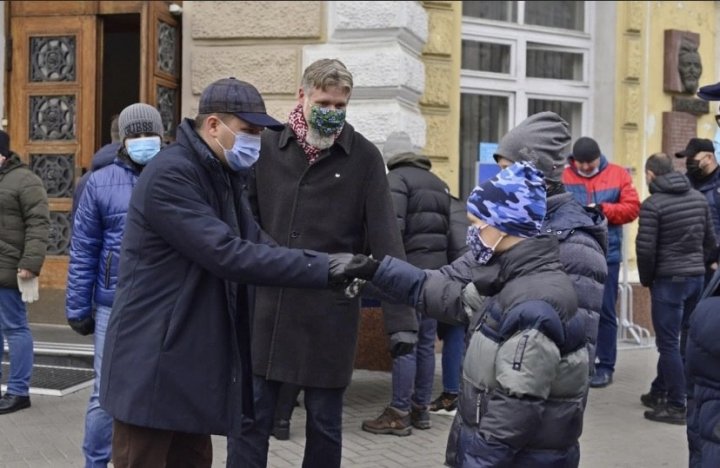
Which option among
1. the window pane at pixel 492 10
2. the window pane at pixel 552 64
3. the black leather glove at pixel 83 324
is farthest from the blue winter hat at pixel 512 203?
the window pane at pixel 552 64

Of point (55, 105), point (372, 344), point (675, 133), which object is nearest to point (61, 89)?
point (55, 105)

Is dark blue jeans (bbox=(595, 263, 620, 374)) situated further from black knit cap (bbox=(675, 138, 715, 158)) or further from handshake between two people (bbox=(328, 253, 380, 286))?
handshake between two people (bbox=(328, 253, 380, 286))

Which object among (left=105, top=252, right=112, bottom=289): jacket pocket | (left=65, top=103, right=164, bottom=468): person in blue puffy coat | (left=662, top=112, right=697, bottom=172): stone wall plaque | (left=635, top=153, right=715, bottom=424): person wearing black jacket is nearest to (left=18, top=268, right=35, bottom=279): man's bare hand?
(left=65, top=103, right=164, bottom=468): person in blue puffy coat

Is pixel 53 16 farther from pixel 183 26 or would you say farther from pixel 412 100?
pixel 412 100

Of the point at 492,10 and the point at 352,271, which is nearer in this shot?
the point at 352,271

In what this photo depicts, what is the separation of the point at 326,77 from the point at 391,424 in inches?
110

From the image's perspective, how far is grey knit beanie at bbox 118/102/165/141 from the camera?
4789mm

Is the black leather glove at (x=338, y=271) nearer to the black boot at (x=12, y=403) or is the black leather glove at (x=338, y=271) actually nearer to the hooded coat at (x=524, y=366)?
the hooded coat at (x=524, y=366)

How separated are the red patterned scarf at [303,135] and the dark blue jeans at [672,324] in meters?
3.68

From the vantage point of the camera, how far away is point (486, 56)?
10273 mm

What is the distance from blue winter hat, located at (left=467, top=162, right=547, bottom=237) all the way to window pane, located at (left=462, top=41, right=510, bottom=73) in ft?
23.7

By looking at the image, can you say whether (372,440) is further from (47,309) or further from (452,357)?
(47,309)

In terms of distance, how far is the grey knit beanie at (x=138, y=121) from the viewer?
4.79 metres

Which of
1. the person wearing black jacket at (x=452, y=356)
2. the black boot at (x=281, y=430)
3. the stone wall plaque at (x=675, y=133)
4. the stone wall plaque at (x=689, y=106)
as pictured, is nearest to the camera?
the black boot at (x=281, y=430)
